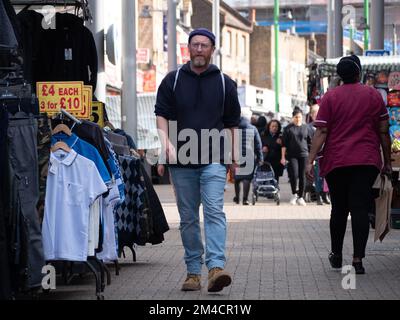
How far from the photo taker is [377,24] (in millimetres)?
26609

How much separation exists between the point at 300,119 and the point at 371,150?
42.7 feet

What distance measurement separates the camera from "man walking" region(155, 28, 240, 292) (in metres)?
9.98

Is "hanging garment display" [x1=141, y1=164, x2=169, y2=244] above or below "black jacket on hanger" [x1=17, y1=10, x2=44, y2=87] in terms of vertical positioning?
below

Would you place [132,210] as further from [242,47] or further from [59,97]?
[242,47]

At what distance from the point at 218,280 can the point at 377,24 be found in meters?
17.8

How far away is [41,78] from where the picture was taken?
12.2 m

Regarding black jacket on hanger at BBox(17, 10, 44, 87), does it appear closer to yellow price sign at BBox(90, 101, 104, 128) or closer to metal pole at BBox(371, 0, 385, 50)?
yellow price sign at BBox(90, 101, 104, 128)

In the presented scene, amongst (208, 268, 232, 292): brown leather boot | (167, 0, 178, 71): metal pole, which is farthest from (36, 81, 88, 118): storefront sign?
(167, 0, 178, 71): metal pole

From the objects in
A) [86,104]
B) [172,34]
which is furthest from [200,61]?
[172,34]

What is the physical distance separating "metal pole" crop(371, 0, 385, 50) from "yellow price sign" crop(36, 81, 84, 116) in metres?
16.7

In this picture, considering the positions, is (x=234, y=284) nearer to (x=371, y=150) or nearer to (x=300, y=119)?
(x=371, y=150)

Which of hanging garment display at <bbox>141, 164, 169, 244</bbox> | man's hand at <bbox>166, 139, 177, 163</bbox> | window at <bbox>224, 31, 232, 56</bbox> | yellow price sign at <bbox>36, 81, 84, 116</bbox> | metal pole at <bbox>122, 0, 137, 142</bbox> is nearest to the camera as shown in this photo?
man's hand at <bbox>166, 139, 177, 163</bbox>

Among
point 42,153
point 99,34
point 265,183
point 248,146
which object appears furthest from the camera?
point 265,183
